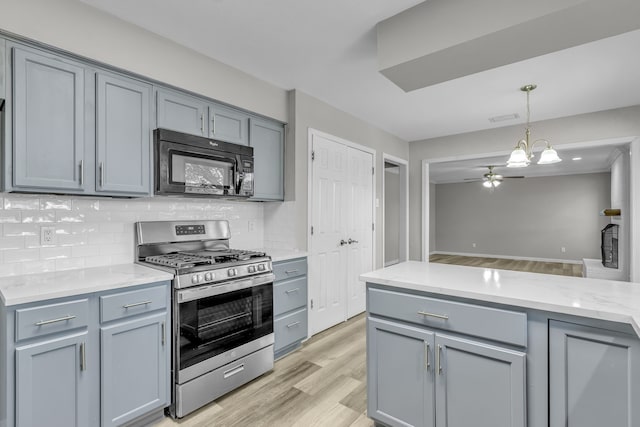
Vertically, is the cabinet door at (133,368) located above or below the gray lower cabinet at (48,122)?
below

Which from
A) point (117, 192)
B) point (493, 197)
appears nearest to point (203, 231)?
point (117, 192)

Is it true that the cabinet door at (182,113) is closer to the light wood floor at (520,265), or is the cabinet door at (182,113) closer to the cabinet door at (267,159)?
the cabinet door at (267,159)

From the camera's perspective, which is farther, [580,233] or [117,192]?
[580,233]

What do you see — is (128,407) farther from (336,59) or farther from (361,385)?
(336,59)

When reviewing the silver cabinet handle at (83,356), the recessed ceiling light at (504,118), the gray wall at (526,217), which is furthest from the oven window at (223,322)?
the gray wall at (526,217)

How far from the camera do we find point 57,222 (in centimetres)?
210

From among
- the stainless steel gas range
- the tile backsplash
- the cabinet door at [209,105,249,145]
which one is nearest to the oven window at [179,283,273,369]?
the stainless steel gas range

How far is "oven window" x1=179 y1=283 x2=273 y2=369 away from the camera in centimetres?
207

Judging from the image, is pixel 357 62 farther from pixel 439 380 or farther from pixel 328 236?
pixel 439 380

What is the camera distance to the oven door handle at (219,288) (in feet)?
6.71

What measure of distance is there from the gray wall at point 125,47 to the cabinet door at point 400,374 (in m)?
2.15

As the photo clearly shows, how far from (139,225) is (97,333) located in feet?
3.02

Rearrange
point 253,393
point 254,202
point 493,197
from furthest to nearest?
point 493,197 → point 254,202 → point 253,393

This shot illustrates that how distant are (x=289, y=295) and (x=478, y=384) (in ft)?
5.65
